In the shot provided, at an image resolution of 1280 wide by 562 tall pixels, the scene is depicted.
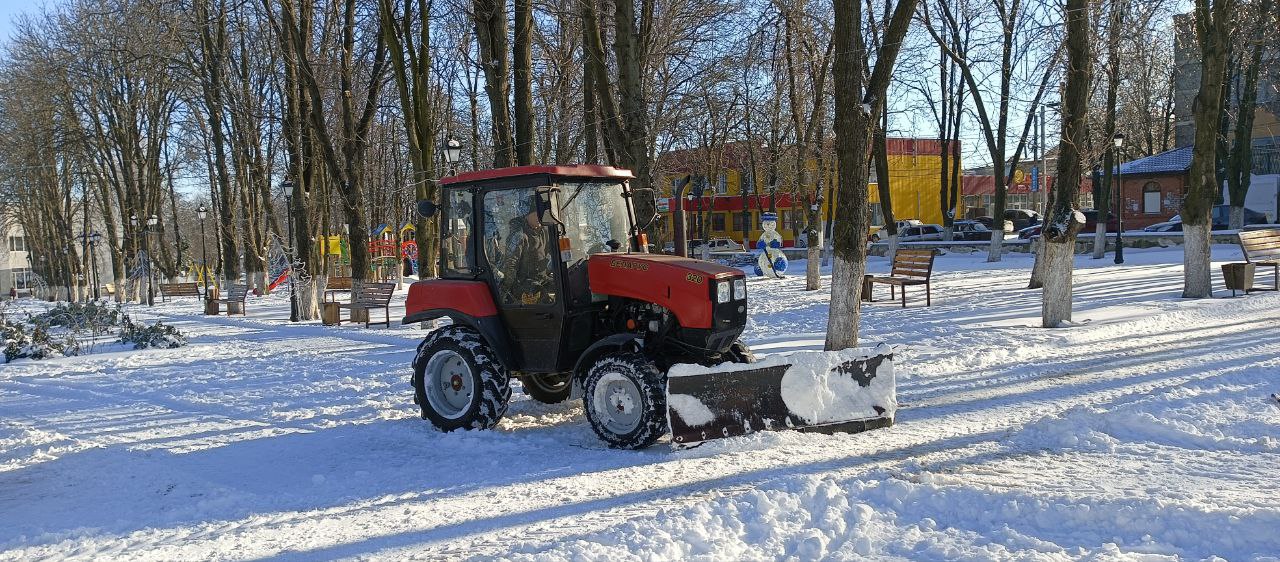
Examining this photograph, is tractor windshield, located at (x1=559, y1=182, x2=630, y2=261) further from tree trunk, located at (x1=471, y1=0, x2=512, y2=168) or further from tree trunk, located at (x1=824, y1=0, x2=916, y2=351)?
tree trunk, located at (x1=471, y1=0, x2=512, y2=168)

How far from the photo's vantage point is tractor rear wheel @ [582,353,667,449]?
6750 millimetres

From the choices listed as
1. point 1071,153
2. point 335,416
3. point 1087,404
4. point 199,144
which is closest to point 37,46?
point 199,144

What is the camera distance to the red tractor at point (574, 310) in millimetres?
6918

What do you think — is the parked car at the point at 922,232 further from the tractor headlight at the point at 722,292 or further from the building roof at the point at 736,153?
the tractor headlight at the point at 722,292

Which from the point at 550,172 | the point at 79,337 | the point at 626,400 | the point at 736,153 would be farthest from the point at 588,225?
the point at 736,153

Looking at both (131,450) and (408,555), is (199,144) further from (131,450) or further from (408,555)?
(408,555)

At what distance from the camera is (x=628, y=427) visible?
6.99m

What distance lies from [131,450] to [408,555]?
13.1 feet

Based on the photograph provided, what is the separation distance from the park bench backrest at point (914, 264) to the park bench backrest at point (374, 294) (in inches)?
379

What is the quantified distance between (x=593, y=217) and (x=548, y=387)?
1.87 meters

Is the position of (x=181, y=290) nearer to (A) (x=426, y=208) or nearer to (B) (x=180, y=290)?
(B) (x=180, y=290)

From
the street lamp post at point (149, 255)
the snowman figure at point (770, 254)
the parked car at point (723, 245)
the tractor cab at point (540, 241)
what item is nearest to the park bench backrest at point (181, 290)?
the street lamp post at point (149, 255)

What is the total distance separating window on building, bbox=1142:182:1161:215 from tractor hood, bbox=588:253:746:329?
46.3 m

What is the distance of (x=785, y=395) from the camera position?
22.9 ft
